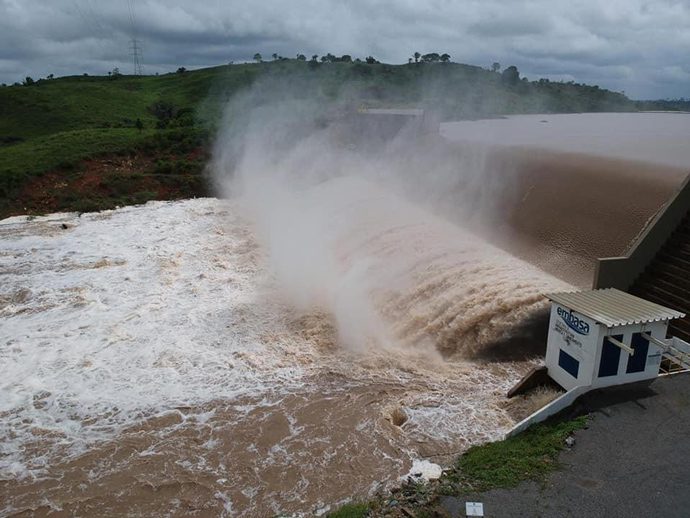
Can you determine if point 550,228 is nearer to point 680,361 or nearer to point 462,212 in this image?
point 462,212

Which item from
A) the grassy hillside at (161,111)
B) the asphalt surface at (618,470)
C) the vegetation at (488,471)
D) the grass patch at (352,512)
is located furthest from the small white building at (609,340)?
the grassy hillside at (161,111)

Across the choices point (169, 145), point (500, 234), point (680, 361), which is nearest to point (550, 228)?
point (500, 234)

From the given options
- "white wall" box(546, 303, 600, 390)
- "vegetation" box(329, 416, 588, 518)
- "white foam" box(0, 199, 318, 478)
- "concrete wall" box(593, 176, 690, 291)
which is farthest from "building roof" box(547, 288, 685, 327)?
"white foam" box(0, 199, 318, 478)

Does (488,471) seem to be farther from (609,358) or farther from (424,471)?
(609,358)

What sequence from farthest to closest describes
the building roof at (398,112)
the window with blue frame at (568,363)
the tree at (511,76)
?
the tree at (511,76)
the building roof at (398,112)
the window with blue frame at (568,363)

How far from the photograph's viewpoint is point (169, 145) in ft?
104

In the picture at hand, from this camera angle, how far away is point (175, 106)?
165 ft

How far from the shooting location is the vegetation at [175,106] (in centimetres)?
2662

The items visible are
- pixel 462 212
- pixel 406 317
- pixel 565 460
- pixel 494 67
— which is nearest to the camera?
pixel 565 460

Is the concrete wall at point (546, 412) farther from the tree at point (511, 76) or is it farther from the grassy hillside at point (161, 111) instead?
the tree at point (511, 76)

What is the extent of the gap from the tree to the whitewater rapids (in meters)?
34.6

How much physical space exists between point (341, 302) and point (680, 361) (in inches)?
262

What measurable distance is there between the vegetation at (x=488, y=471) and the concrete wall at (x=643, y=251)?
3809mm

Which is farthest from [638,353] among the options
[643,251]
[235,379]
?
[235,379]
